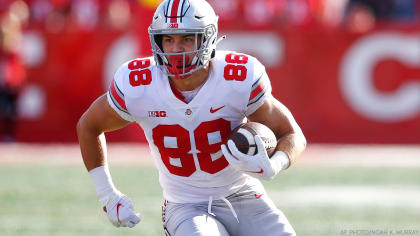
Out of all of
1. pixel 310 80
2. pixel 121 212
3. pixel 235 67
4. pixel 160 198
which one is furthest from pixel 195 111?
pixel 310 80

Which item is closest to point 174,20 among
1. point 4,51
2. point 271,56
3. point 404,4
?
point 271,56

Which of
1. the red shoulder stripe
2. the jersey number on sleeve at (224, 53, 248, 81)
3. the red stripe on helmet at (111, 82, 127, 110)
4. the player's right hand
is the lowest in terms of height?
the player's right hand

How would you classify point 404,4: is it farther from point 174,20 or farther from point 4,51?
point 174,20

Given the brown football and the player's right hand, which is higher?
the brown football

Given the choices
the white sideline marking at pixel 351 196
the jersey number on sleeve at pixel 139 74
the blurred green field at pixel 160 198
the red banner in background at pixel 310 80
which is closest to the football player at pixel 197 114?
the jersey number on sleeve at pixel 139 74

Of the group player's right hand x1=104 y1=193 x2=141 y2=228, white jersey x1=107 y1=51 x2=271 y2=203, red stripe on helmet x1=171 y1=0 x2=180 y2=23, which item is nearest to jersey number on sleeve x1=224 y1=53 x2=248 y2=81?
white jersey x1=107 y1=51 x2=271 y2=203

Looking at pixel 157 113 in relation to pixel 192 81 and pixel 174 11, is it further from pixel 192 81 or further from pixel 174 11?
pixel 174 11

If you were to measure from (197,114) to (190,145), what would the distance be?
15 cm

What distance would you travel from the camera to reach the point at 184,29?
4301mm

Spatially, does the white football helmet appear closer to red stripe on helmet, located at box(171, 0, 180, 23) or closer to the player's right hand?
red stripe on helmet, located at box(171, 0, 180, 23)

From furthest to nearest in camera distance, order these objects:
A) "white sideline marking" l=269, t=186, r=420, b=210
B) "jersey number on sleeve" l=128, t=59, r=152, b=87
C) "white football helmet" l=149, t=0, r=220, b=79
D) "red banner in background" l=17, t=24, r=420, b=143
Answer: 1. "red banner in background" l=17, t=24, r=420, b=143
2. "white sideline marking" l=269, t=186, r=420, b=210
3. "jersey number on sleeve" l=128, t=59, r=152, b=87
4. "white football helmet" l=149, t=0, r=220, b=79

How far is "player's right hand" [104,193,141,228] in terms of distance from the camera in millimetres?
4461

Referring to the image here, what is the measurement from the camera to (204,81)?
14.6 feet

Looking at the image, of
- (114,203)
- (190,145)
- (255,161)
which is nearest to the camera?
(255,161)
